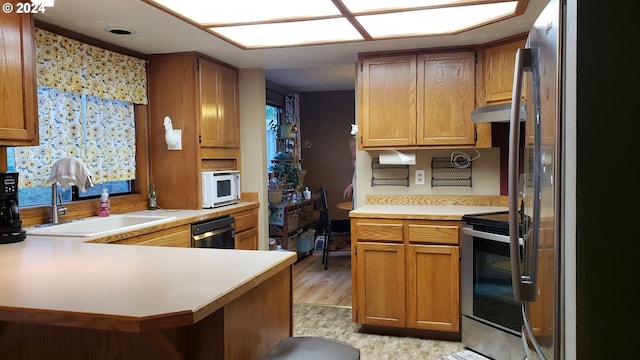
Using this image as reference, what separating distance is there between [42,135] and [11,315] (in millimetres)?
2007

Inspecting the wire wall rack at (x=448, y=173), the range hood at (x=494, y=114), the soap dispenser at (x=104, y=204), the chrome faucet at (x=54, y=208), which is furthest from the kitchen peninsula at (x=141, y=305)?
the wire wall rack at (x=448, y=173)

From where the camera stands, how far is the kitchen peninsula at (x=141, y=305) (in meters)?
1.25

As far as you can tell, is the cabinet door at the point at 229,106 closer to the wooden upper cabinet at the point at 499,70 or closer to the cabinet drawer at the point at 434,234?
the cabinet drawer at the point at 434,234

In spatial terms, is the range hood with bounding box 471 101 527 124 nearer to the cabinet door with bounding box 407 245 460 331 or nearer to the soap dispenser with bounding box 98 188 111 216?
the cabinet door with bounding box 407 245 460 331

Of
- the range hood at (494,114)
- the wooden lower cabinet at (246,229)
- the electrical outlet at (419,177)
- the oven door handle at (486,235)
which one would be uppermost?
the range hood at (494,114)

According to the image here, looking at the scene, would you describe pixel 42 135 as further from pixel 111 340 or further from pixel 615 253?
pixel 615 253

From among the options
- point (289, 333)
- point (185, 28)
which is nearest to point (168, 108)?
point (185, 28)

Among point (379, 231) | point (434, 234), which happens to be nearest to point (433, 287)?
point (434, 234)

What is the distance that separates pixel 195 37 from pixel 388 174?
185 centimetres

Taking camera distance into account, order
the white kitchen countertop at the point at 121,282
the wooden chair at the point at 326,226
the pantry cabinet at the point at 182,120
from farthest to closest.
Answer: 1. the wooden chair at the point at 326,226
2. the pantry cabinet at the point at 182,120
3. the white kitchen countertop at the point at 121,282

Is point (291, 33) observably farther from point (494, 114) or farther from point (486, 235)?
point (486, 235)

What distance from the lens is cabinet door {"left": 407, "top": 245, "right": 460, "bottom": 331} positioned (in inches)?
127

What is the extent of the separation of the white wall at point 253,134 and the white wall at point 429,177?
3.24 ft

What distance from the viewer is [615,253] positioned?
86 cm
